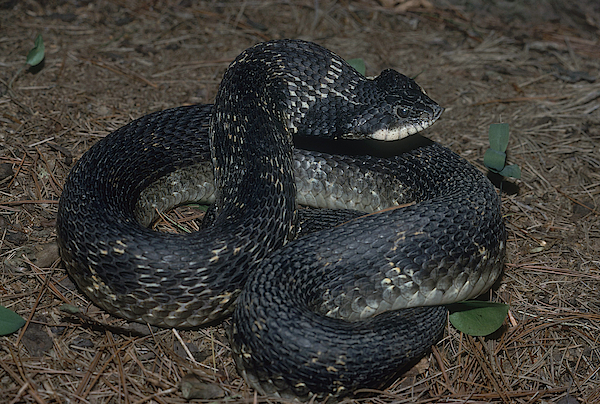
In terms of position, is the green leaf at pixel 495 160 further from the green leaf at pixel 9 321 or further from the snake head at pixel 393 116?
the green leaf at pixel 9 321

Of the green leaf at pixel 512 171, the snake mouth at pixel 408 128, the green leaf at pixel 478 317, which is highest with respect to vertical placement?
the snake mouth at pixel 408 128

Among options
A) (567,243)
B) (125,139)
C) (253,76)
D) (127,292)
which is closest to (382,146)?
(253,76)

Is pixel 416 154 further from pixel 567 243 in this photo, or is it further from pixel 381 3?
pixel 381 3

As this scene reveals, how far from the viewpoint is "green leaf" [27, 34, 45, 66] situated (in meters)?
6.23

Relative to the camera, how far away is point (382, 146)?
17.5 ft

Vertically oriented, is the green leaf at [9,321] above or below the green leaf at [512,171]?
above

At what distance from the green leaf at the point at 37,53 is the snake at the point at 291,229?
6.90ft

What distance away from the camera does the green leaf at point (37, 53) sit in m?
6.23

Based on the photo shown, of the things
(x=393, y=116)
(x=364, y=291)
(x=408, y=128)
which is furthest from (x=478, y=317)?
(x=393, y=116)

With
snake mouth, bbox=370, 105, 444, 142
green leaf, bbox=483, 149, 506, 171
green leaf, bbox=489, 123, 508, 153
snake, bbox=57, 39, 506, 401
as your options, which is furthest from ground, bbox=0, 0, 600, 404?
snake mouth, bbox=370, 105, 444, 142

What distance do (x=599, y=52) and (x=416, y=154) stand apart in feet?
14.3

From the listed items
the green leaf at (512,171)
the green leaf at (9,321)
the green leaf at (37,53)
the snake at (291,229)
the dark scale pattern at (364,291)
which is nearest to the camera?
the dark scale pattern at (364,291)

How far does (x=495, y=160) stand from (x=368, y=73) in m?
2.28

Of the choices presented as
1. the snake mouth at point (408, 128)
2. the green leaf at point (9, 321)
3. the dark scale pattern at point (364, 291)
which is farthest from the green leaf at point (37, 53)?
the dark scale pattern at point (364, 291)
